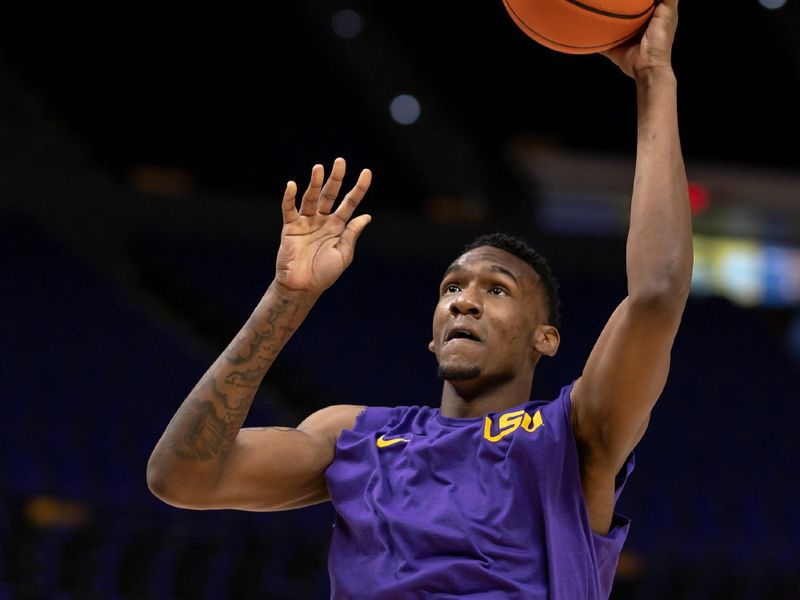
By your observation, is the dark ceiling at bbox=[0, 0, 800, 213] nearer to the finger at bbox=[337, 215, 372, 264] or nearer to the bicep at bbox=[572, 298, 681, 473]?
the finger at bbox=[337, 215, 372, 264]

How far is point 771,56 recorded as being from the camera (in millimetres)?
13312

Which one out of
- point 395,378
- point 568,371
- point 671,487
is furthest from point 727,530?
point 395,378

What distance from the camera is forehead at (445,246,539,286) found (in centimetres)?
265

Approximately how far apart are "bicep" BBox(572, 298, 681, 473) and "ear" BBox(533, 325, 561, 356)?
1.04ft

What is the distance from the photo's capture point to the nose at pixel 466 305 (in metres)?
2.56

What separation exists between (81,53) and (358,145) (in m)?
2.88

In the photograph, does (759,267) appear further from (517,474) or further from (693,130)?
(517,474)

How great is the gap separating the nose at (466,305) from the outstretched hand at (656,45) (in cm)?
57

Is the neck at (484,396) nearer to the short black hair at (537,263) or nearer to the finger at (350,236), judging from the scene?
the short black hair at (537,263)

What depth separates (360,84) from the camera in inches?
502

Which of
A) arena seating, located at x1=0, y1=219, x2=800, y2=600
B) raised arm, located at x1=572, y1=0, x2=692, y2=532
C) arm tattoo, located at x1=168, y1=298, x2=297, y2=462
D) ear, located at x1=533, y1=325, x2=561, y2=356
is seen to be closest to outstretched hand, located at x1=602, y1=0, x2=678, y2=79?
raised arm, located at x1=572, y1=0, x2=692, y2=532

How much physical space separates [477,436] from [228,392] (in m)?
0.51

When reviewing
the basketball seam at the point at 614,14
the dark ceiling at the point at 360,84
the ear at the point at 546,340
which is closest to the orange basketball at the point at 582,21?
the basketball seam at the point at 614,14

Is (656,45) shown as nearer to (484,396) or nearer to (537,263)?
(537,263)
